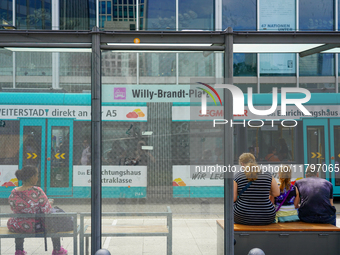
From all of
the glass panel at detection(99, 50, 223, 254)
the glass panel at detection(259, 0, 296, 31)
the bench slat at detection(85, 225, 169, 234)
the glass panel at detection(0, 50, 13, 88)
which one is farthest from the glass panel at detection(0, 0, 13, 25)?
the bench slat at detection(85, 225, 169, 234)

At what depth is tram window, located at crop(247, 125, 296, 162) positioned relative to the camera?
485 cm

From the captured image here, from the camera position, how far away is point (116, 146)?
13.3 feet

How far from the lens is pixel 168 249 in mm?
4078

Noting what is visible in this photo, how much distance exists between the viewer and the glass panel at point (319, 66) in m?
13.0

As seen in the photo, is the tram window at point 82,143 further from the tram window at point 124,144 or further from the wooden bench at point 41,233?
the wooden bench at point 41,233

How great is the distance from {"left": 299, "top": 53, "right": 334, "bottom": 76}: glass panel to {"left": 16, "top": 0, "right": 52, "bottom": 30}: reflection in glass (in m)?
10.1

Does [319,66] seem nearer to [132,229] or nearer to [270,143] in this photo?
[270,143]

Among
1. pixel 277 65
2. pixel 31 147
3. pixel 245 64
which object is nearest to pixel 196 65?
pixel 31 147

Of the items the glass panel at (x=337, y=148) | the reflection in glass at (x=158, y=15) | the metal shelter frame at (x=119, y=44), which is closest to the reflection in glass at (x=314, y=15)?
the reflection in glass at (x=158, y=15)

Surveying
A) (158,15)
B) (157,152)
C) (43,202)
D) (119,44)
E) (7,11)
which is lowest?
(43,202)

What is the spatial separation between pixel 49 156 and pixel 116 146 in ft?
2.63

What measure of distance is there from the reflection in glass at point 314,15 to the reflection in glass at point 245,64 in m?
2.43

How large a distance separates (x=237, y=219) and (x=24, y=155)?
2.80 m

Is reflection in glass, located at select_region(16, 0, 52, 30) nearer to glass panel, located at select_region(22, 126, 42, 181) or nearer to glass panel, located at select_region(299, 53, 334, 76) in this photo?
glass panel, located at select_region(299, 53, 334, 76)
